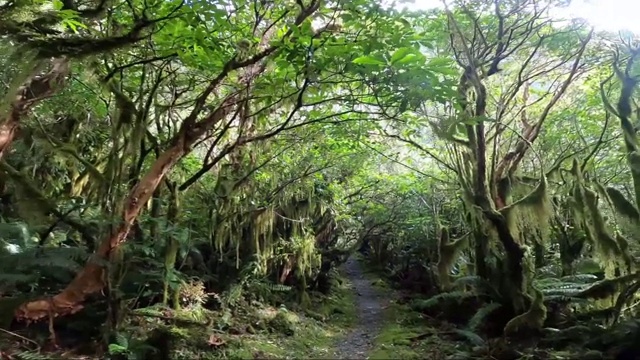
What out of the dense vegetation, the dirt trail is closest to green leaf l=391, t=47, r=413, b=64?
the dense vegetation

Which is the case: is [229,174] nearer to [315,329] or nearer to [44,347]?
[315,329]

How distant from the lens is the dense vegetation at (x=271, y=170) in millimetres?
5238

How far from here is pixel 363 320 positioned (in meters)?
12.1

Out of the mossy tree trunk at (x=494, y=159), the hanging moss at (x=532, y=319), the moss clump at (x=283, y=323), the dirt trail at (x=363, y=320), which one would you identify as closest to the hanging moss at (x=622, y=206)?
the mossy tree trunk at (x=494, y=159)

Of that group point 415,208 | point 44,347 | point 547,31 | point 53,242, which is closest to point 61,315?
point 44,347

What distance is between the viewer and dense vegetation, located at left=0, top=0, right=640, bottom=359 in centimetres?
524

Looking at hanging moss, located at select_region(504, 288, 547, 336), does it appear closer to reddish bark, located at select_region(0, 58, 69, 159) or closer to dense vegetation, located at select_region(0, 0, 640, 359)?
dense vegetation, located at select_region(0, 0, 640, 359)

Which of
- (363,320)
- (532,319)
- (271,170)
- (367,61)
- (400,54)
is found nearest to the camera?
(400,54)

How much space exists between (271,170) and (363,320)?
4418 mm

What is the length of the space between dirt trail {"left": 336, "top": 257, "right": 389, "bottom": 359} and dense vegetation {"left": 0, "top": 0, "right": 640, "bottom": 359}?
1.33 feet

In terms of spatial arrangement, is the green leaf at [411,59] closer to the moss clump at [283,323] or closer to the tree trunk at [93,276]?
the tree trunk at [93,276]

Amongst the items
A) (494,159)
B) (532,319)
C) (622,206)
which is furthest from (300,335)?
(622,206)

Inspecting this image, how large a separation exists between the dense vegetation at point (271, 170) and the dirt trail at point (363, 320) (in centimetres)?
41

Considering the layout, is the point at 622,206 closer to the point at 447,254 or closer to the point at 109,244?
the point at 447,254
